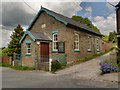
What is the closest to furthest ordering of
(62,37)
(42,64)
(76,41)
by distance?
1. (42,64)
2. (62,37)
3. (76,41)

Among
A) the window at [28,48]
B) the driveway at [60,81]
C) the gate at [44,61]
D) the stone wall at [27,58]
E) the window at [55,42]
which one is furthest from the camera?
the window at [55,42]

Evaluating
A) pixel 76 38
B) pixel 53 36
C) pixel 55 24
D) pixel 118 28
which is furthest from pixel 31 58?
pixel 118 28

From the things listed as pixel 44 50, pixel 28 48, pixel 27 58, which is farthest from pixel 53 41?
pixel 27 58

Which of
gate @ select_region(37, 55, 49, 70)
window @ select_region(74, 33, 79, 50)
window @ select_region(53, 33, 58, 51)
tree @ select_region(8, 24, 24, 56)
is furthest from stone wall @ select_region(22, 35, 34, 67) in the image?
window @ select_region(74, 33, 79, 50)

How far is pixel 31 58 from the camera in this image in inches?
420

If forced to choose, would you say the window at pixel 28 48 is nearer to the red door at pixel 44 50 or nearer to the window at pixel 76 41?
the red door at pixel 44 50

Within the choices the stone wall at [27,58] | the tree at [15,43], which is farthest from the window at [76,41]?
the tree at [15,43]

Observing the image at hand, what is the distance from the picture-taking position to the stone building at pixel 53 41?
34.9 feet

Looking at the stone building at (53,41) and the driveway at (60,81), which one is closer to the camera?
the driveway at (60,81)

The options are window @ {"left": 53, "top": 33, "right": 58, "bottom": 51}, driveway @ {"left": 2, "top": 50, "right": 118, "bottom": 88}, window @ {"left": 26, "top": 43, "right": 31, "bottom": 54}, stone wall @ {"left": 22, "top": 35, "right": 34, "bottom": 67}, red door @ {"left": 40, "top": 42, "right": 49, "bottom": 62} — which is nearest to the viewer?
driveway @ {"left": 2, "top": 50, "right": 118, "bottom": 88}

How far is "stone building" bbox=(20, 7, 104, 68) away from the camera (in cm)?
1064

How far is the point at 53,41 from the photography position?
12.1m

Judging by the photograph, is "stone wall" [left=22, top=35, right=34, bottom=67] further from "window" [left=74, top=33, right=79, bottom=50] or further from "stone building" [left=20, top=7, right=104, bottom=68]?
"window" [left=74, top=33, right=79, bottom=50]

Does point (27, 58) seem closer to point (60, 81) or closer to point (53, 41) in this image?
point (53, 41)
